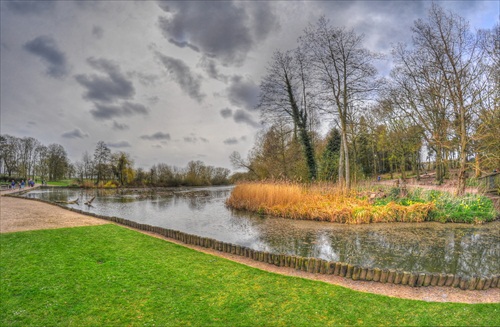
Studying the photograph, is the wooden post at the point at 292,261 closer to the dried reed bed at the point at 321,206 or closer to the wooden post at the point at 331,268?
the wooden post at the point at 331,268

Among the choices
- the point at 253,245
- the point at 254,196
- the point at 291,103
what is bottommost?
the point at 253,245

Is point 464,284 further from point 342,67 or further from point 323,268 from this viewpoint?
point 342,67

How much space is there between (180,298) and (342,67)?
51.2 feet

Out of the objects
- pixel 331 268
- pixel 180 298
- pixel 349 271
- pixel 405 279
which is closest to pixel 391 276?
pixel 405 279

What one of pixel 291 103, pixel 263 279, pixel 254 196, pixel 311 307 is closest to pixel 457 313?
pixel 311 307

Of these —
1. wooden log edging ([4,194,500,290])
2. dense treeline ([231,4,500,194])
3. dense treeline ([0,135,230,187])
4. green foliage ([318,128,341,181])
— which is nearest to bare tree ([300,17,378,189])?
dense treeline ([231,4,500,194])

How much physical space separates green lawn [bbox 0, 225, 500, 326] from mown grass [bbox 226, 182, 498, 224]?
6.70m

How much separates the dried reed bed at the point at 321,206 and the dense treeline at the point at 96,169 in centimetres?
3102

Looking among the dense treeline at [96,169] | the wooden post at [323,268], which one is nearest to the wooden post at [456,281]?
the wooden post at [323,268]

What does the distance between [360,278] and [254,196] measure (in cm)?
1006

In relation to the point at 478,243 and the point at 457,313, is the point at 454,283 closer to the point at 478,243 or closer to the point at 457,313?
the point at 457,313

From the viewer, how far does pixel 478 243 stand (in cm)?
767

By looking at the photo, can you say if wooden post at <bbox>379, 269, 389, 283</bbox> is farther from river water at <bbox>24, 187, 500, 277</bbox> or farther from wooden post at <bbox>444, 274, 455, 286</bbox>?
river water at <bbox>24, 187, 500, 277</bbox>

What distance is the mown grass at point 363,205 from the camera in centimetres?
1084
